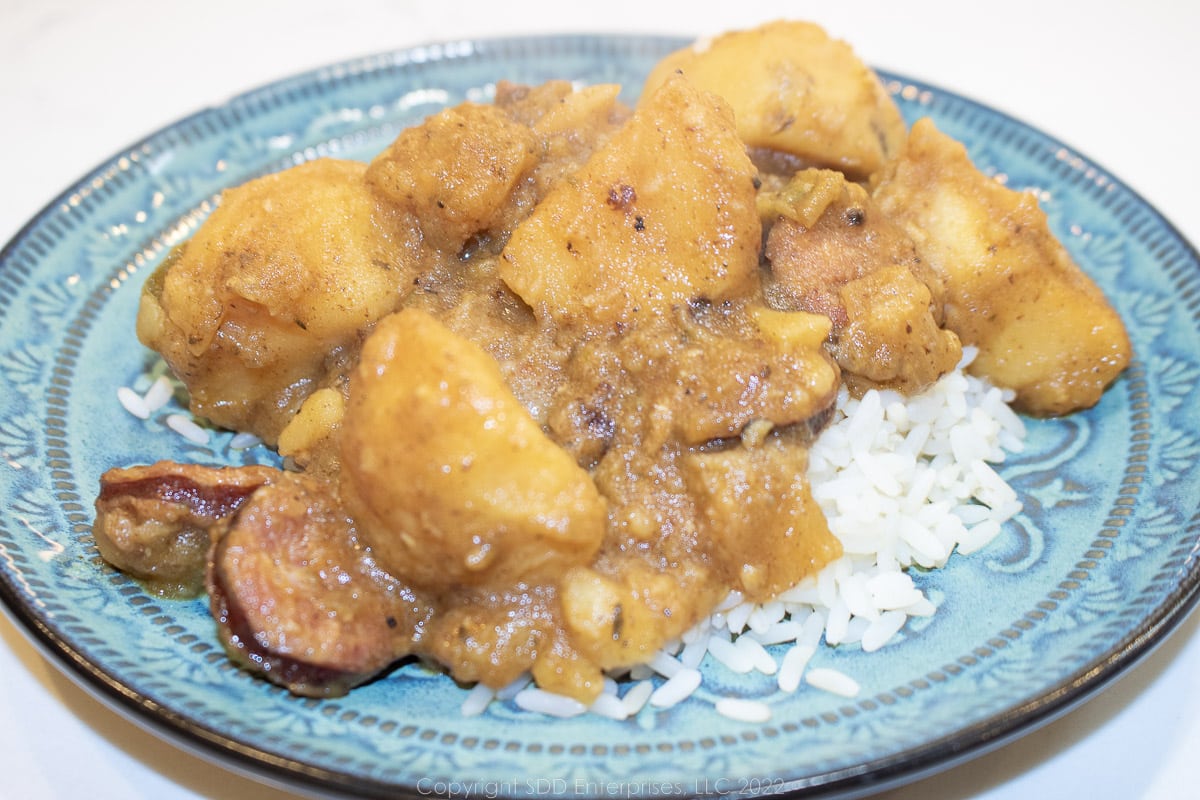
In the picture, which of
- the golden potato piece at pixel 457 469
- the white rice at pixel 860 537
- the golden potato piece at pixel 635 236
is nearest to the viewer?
the golden potato piece at pixel 457 469

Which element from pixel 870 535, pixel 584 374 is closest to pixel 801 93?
pixel 584 374

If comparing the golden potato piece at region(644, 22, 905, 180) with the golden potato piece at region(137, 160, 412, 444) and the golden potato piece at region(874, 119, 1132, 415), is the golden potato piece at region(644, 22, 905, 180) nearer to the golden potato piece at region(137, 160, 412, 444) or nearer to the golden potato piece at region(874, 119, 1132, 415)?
the golden potato piece at region(874, 119, 1132, 415)

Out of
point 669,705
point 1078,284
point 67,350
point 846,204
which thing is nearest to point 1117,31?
point 1078,284

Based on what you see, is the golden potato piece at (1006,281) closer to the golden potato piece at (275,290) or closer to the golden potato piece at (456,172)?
the golden potato piece at (456,172)


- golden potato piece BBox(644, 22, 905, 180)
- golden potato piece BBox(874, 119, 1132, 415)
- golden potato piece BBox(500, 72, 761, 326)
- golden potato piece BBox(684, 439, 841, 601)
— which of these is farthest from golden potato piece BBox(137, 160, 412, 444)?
golden potato piece BBox(874, 119, 1132, 415)

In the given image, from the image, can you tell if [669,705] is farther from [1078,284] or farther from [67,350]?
[67,350]

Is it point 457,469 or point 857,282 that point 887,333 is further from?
point 457,469

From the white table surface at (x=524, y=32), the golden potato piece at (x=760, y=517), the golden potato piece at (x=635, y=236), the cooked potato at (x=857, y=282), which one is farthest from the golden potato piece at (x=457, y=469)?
the white table surface at (x=524, y=32)
